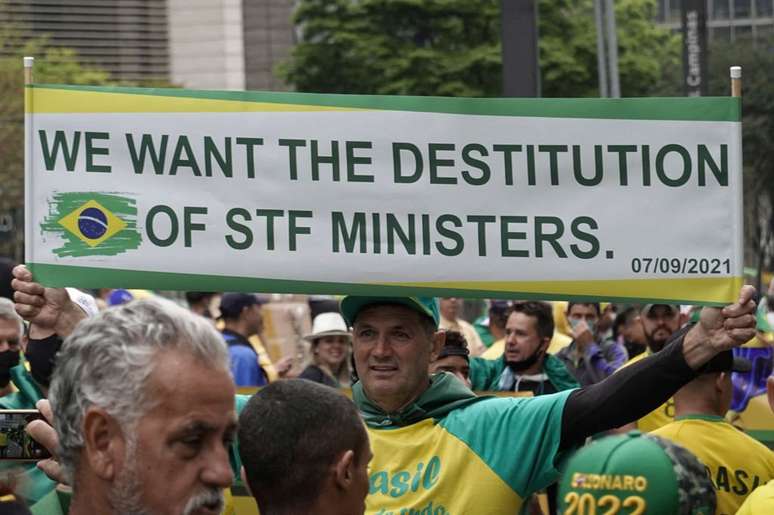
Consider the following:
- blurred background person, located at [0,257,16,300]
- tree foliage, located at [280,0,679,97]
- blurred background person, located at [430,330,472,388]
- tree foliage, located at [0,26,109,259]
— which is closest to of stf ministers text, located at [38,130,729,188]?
blurred background person, located at [430,330,472,388]

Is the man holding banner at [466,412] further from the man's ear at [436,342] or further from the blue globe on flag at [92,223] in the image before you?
the blue globe on flag at [92,223]

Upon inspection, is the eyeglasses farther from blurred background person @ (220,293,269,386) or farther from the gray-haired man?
blurred background person @ (220,293,269,386)

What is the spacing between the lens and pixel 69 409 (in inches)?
128

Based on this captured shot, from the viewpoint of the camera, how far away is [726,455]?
570 centimetres

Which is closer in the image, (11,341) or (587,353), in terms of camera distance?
(11,341)

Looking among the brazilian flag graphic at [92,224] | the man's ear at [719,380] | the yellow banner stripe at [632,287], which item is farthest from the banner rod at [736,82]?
the brazilian flag graphic at [92,224]

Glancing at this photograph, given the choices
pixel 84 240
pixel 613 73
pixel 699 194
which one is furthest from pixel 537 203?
pixel 613 73

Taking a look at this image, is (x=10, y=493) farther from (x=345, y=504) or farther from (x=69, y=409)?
(x=345, y=504)

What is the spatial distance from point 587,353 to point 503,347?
51 centimetres

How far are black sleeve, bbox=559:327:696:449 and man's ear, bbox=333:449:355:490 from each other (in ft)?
4.08

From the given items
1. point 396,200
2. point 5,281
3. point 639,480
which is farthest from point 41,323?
point 5,281

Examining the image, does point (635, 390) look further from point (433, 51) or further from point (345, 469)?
point (433, 51)

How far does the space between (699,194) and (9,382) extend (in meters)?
2.98

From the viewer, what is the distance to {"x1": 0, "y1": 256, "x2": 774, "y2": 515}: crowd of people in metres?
3.20
